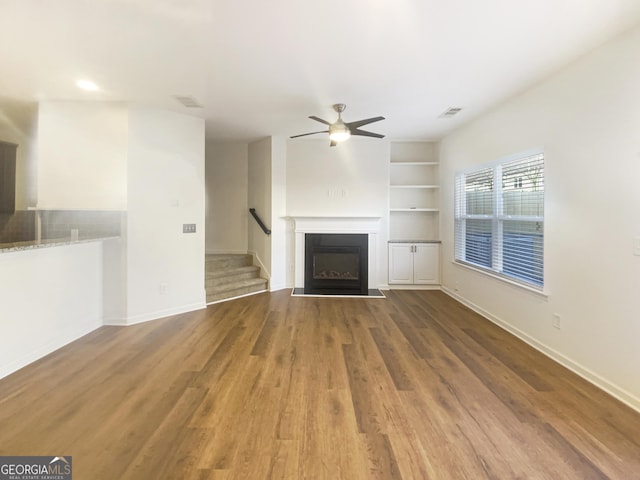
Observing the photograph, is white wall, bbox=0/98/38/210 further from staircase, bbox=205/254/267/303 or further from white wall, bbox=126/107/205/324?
staircase, bbox=205/254/267/303

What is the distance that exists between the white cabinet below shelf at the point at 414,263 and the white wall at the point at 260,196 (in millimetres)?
2269

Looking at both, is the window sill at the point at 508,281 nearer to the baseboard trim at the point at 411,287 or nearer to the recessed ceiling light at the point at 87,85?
the baseboard trim at the point at 411,287

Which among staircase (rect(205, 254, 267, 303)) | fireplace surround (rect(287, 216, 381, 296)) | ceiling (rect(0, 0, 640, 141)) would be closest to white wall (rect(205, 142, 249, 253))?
staircase (rect(205, 254, 267, 303))

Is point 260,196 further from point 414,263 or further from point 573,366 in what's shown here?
point 573,366

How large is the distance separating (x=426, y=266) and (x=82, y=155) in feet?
17.6

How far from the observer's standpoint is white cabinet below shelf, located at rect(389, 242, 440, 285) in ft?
17.7

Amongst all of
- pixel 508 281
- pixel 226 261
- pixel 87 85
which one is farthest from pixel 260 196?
pixel 508 281

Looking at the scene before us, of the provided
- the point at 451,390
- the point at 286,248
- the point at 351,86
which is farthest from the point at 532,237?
the point at 286,248

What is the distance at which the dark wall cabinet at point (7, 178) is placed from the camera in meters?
4.02

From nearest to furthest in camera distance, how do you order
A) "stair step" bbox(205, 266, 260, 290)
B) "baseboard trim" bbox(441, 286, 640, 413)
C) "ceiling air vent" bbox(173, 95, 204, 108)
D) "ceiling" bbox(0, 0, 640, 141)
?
"ceiling" bbox(0, 0, 640, 141) → "baseboard trim" bbox(441, 286, 640, 413) → "ceiling air vent" bbox(173, 95, 204, 108) → "stair step" bbox(205, 266, 260, 290)

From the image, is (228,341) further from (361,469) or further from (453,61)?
(453,61)

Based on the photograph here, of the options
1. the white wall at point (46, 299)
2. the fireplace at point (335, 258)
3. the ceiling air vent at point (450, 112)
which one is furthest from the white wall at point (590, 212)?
the white wall at point (46, 299)

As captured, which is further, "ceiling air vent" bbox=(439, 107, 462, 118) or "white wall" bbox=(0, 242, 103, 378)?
"ceiling air vent" bbox=(439, 107, 462, 118)

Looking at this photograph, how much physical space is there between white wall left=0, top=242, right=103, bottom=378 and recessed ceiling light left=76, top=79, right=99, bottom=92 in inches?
66.3
